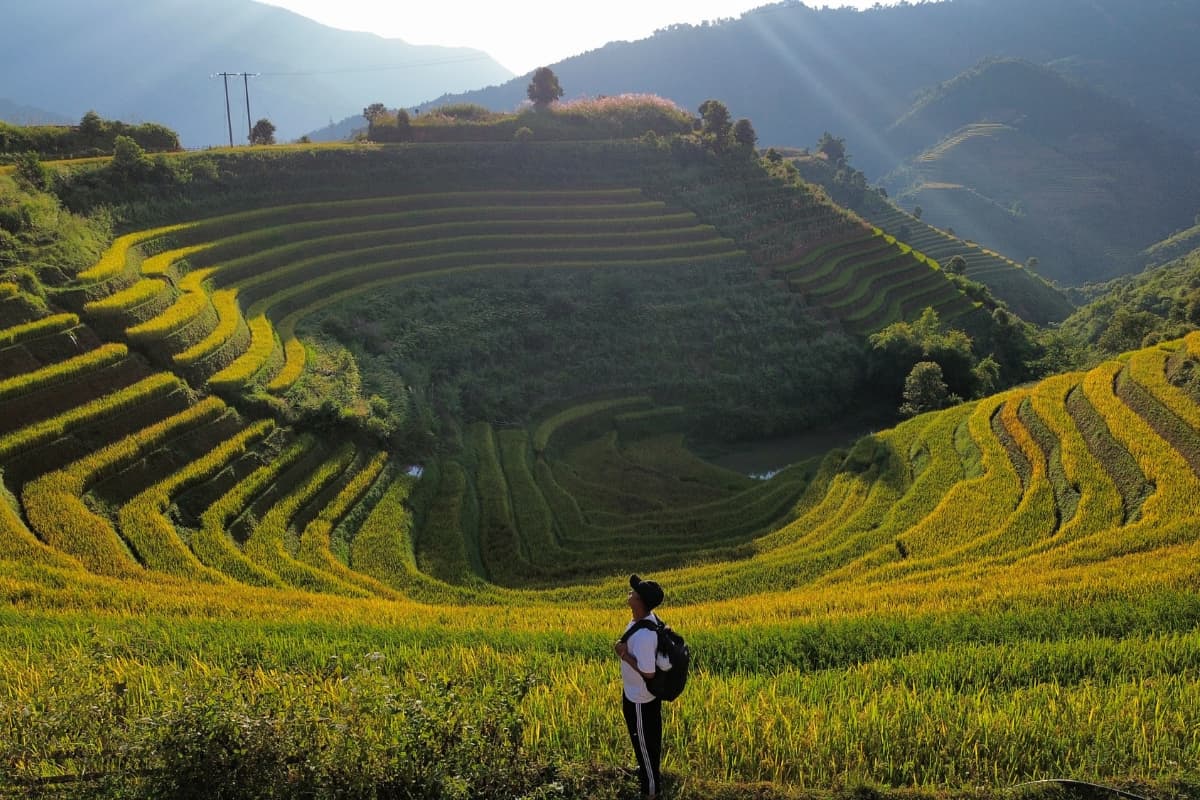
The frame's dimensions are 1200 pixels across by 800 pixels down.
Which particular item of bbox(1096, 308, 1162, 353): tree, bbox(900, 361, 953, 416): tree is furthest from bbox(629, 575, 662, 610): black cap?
bbox(1096, 308, 1162, 353): tree

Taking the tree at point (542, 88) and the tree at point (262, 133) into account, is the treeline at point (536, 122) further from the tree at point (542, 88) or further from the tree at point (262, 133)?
the tree at point (262, 133)

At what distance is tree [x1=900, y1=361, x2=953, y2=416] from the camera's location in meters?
31.3

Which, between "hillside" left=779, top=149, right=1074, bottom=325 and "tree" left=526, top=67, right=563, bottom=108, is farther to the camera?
"hillside" left=779, top=149, right=1074, bottom=325

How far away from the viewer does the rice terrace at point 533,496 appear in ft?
20.4

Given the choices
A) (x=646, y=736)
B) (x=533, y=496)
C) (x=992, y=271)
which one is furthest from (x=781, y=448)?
(x=992, y=271)

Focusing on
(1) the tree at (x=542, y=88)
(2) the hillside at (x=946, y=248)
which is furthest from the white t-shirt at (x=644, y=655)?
(2) the hillside at (x=946, y=248)

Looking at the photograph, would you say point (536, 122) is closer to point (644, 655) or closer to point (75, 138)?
point (75, 138)

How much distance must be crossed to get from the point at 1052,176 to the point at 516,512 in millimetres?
137157

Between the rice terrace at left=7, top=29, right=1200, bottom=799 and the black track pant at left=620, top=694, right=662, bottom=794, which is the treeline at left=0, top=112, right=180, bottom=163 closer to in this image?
the rice terrace at left=7, top=29, right=1200, bottom=799

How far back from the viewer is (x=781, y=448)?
3222 centimetres

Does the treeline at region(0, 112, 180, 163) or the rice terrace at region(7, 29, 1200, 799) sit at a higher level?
the treeline at region(0, 112, 180, 163)

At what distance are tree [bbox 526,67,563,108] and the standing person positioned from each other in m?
56.3

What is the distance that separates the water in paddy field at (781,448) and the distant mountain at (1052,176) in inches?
3485

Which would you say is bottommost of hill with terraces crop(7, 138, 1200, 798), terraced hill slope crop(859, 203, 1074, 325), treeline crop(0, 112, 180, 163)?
hill with terraces crop(7, 138, 1200, 798)
